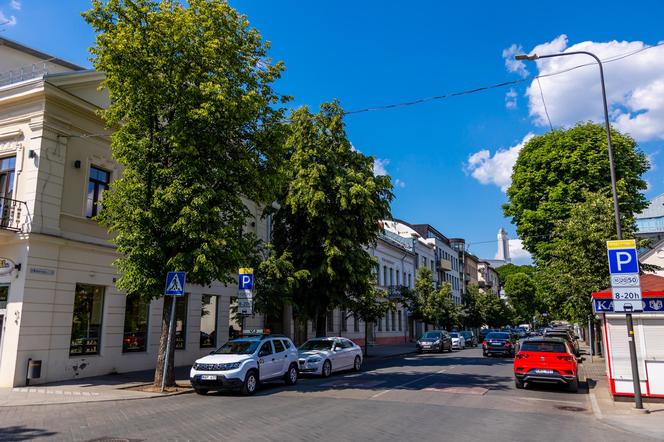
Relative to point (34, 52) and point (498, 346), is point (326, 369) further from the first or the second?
point (34, 52)

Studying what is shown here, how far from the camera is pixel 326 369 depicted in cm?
1869

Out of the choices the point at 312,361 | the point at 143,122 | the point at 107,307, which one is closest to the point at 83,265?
the point at 107,307

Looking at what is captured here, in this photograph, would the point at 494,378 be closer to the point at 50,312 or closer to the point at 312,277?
the point at 312,277

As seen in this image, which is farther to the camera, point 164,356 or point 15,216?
point 15,216

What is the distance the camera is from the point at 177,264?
46.6ft

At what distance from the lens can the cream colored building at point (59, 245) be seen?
15469 millimetres

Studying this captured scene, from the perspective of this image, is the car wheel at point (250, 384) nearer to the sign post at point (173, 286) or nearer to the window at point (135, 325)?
the sign post at point (173, 286)

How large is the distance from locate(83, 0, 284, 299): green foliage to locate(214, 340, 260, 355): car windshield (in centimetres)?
214

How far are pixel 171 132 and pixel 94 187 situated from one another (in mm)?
6360

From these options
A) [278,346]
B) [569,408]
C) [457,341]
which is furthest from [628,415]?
[457,341]

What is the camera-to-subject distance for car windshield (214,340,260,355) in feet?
47.0

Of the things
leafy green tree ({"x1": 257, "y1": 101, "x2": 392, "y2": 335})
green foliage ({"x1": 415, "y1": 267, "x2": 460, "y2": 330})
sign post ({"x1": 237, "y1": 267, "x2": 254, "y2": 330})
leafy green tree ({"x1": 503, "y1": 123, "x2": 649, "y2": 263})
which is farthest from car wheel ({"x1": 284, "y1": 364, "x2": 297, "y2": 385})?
green foliage ({"x1": 415, "y1": 267, "x2": 460, "y2": 330})

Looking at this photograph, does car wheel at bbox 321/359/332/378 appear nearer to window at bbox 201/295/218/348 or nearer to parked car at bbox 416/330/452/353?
window at bbox 201/295/218/348

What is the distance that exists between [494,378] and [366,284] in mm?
7974
